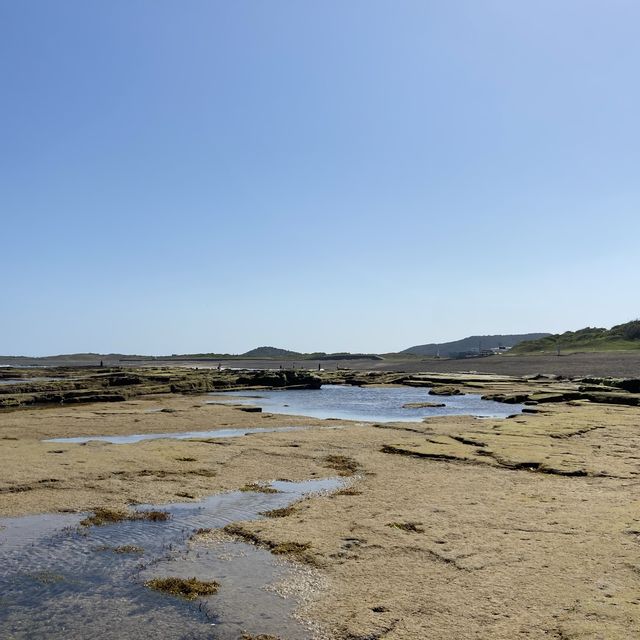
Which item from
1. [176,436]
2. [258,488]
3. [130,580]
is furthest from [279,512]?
[176,436]

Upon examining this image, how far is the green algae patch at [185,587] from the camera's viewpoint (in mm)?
8539

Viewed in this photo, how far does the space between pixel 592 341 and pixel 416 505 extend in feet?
340

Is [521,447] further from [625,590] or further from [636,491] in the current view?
[625,590]

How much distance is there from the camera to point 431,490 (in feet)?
46.5

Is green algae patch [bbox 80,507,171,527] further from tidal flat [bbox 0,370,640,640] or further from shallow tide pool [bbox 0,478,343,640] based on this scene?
tidal flat [bbox 0,370,640,640]

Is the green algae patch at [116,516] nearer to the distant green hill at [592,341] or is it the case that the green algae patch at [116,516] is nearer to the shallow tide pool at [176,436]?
the shallow tide pool at [176,436]

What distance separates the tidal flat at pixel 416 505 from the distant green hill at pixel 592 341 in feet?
247

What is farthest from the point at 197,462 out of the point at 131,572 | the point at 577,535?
the point at 577,535

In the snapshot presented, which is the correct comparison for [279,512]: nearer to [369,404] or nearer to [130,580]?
[130,580]

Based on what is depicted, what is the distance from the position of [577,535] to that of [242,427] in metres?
19.0

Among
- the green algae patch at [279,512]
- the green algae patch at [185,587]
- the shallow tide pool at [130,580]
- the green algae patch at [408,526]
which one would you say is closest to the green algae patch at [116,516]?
the shallow tide pool at [130,580]

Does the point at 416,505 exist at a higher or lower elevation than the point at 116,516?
lower

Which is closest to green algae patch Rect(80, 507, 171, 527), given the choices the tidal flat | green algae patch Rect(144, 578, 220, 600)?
the tidal flat

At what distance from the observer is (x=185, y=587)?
871 cm
